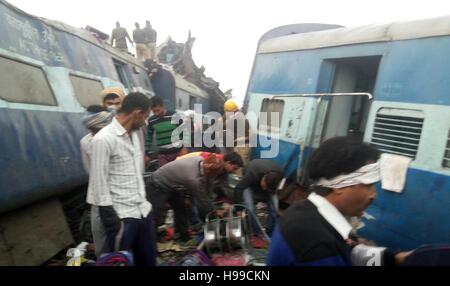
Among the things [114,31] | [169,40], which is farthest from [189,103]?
[169,40]

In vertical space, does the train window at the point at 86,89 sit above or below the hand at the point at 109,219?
above

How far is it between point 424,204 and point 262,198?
207cm

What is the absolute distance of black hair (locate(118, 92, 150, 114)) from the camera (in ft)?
8.81

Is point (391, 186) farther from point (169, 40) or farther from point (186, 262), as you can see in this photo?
point (169, 40)

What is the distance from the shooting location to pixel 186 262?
315cm

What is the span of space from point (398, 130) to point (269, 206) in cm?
195

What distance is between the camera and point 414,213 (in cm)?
362

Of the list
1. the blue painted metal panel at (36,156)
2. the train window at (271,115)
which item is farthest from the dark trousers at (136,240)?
the train window at (271,115)

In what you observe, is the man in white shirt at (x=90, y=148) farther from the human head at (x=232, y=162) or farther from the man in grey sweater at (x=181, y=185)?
the human head at (x=232, y=162)

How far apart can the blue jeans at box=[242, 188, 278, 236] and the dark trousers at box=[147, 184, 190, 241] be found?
843 millimetres

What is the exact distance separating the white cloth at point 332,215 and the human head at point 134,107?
1.67 metres

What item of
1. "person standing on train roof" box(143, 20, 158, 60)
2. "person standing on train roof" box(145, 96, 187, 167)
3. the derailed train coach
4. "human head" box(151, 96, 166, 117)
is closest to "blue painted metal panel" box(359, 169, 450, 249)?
"person standing on train roof" box(145, 96, 187, 167)

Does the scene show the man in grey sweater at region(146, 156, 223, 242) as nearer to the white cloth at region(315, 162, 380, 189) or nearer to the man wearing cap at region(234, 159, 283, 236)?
A: the man wearing cap at region(234, 159, 283, 236)

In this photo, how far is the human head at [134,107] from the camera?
2688 mm
